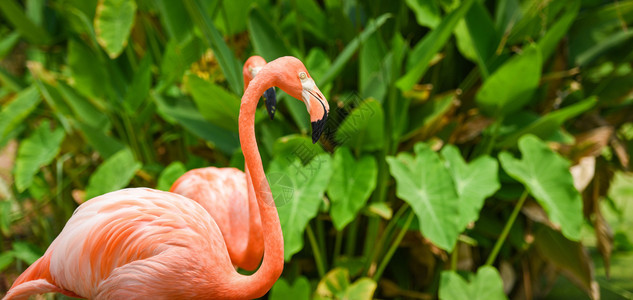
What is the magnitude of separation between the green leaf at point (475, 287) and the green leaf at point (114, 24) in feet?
4.26

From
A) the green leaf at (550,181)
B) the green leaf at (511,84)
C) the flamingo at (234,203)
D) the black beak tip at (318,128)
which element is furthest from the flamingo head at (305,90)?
the green leaf at (511,84)

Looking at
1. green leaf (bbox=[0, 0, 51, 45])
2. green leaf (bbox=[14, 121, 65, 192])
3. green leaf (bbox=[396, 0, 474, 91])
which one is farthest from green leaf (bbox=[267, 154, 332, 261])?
green leaf (bbox=[0, 0, 51, 45])

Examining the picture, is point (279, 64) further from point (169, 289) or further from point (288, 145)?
point (288, 145)

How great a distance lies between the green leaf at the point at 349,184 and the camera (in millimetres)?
1547

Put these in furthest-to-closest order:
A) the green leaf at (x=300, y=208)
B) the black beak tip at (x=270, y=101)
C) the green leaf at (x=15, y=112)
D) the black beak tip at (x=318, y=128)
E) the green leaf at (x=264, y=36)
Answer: the green leaf at (x=15, y=112) < the green leaf at (x=264, y=36) < the green leaf at (x=300, y=208) < the black beak tip at (x=270, y=101) < the black beak tip at (x=318, y=128)

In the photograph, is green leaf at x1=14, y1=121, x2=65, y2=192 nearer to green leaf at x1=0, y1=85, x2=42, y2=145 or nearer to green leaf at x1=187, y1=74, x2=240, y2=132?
green leaf at x1=0, y1=85, x2=42, y2=145

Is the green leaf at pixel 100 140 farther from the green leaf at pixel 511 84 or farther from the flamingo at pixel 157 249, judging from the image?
the green leaf at pixel 511 84

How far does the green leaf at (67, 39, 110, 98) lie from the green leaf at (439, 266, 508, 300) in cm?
141

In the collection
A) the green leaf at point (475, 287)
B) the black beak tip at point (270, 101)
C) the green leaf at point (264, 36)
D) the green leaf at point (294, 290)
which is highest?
the black beak tip at point (270, 101)

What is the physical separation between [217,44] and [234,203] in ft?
1.72

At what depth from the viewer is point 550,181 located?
1.57 meters

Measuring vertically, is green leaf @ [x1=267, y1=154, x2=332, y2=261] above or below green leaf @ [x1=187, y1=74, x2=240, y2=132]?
below

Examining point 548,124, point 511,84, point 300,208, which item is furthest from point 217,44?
point 548,124

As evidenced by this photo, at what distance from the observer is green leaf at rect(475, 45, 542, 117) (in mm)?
1668
